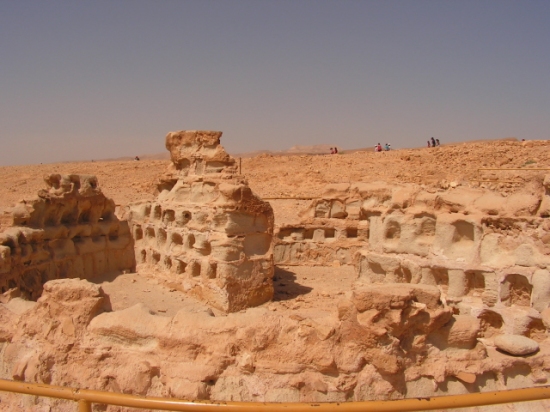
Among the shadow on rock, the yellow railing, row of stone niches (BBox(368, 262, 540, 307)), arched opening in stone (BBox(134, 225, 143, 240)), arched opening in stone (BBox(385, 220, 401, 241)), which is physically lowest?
the shadow on rock

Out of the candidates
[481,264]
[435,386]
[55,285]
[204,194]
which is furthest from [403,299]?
[204,194]

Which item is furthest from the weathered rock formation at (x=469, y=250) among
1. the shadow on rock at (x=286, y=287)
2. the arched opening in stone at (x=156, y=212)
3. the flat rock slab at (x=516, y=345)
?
Result: the arched opening in stone at (x=156, y=212)

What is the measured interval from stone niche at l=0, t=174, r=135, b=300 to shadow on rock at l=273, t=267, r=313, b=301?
11.9 ft

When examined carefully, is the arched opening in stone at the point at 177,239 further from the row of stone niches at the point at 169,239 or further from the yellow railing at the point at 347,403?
the yellow railing at the point at 347,403

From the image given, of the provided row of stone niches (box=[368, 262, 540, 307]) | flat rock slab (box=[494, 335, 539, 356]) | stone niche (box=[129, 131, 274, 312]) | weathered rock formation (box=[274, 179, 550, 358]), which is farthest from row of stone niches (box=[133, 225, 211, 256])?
A: flat rock slab (box=[494, 335, 539, 356])

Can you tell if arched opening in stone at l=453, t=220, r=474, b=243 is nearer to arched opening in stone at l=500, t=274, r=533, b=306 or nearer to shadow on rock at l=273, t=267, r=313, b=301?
arched opening in stone at l=500, t=274, r=533, b=306

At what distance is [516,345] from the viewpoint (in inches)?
162

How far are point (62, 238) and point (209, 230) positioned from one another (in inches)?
127

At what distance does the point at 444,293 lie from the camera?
7.60 metres

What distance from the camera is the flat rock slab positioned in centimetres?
410

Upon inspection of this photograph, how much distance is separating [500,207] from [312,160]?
23.4 metres

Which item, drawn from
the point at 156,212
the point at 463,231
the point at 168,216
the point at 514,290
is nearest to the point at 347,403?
the point at 514,290

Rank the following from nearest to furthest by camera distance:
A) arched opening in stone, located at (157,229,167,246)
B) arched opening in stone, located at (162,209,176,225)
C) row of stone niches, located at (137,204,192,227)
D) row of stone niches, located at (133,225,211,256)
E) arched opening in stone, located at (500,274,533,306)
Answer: arched opening in stone, located at (500,274,533,306)
row of stone niches, located at (133,225,211,256)
row of stone niches, located at (137,204,192,227)
arched opening in stone, located at (162,209,176,225)
arched opening in stone, located at (157,229,167,246)

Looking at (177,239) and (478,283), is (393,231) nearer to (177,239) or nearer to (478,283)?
(478,283)
